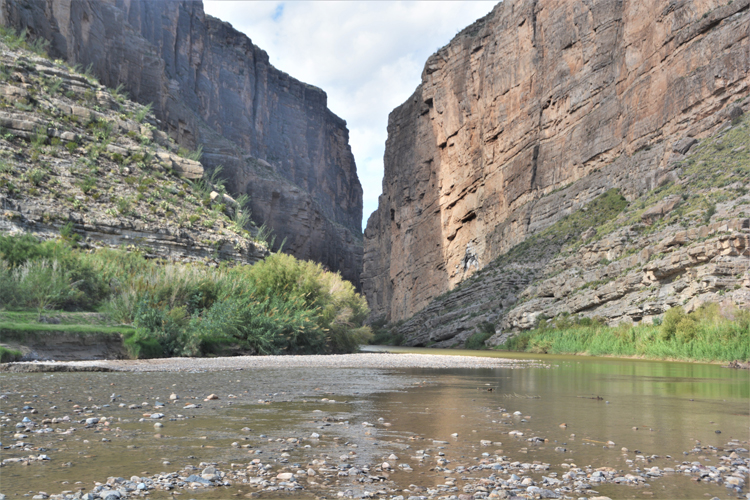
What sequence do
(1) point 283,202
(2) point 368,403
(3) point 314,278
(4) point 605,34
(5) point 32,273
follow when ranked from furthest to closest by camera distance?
1. (1) point 283,202
2. (4) point 605,34
3. (3) point 314,278
4. (5) point 32,273
5. (2) point 368,403

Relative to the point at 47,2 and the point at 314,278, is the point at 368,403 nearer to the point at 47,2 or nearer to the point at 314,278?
the point at 314,278

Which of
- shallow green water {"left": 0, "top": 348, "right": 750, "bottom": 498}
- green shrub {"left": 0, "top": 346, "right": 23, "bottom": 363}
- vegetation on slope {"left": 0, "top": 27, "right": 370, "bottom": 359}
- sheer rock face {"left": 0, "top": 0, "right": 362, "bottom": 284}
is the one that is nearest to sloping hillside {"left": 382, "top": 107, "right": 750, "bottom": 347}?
vegetation on slope {"left": 0, "top": 27, "right": 370, "bottom": 359}

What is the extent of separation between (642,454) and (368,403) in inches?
164

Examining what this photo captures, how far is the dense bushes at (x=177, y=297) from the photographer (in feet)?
57.8

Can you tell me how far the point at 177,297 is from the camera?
812 inches

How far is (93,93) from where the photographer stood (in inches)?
1463

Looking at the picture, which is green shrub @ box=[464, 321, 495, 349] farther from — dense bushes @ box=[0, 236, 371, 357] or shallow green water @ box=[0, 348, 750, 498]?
shallow green water @ box=[0, 348, 750, 498]

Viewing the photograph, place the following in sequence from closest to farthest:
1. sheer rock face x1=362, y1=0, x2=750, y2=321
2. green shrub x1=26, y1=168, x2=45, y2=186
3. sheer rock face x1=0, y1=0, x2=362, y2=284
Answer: green shrub x1=26, y1=168, x2=45, y2=186 < sheer rock face x1=362, y1=0, x2=750, y2=321 < sheer rock face x1=0, y1=0, x2=362, y2=284

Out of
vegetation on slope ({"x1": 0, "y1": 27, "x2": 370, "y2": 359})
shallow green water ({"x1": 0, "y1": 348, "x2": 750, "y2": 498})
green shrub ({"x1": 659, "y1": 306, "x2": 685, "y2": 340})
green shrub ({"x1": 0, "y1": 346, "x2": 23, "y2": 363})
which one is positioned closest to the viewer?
shallow green water ({"x1": 0, "y1": 348, "x2": 750, "y2": 498})

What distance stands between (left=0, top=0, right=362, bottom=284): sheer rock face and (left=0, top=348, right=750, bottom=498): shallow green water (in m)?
40.6

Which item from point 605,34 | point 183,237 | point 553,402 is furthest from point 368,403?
point 605,34

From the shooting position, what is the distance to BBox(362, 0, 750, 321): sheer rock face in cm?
4294

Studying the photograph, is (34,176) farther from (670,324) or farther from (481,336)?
(481,336)

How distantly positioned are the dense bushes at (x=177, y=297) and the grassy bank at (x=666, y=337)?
48.2ft
